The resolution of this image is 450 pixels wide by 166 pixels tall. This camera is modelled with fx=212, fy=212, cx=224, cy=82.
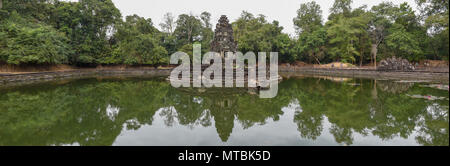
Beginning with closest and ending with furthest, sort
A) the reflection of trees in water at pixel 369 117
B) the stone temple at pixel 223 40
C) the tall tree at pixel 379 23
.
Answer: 1. the reflection of trees in water at pixel 369 117
2. the stone temple at pixel 223 40
3. the tall tree at pixel 379 23

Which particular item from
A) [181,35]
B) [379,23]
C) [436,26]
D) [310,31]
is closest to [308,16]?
[310,31]

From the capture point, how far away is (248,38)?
3344 cm

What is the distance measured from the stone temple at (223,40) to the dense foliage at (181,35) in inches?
544

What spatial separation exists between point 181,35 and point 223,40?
2125 centimetres

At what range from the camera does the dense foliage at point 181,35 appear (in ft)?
70.0

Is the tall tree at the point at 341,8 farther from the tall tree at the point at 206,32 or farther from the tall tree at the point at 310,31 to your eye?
the tall tree at the point at 206,32

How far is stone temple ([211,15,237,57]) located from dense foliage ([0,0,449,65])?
13814 mm

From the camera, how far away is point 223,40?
1852cm

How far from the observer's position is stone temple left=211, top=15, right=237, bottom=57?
18.3m

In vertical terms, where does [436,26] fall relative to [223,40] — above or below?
above

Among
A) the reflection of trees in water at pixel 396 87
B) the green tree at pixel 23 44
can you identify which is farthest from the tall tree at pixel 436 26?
the green tree at pixel 23 44

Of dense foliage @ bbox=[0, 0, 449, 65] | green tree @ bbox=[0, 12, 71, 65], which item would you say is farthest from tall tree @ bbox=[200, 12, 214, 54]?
green tree @ bbox=[0, 12, 71, 65]

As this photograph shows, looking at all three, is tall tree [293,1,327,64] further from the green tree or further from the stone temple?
the green tree

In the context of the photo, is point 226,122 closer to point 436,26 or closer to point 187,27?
point 436,26
